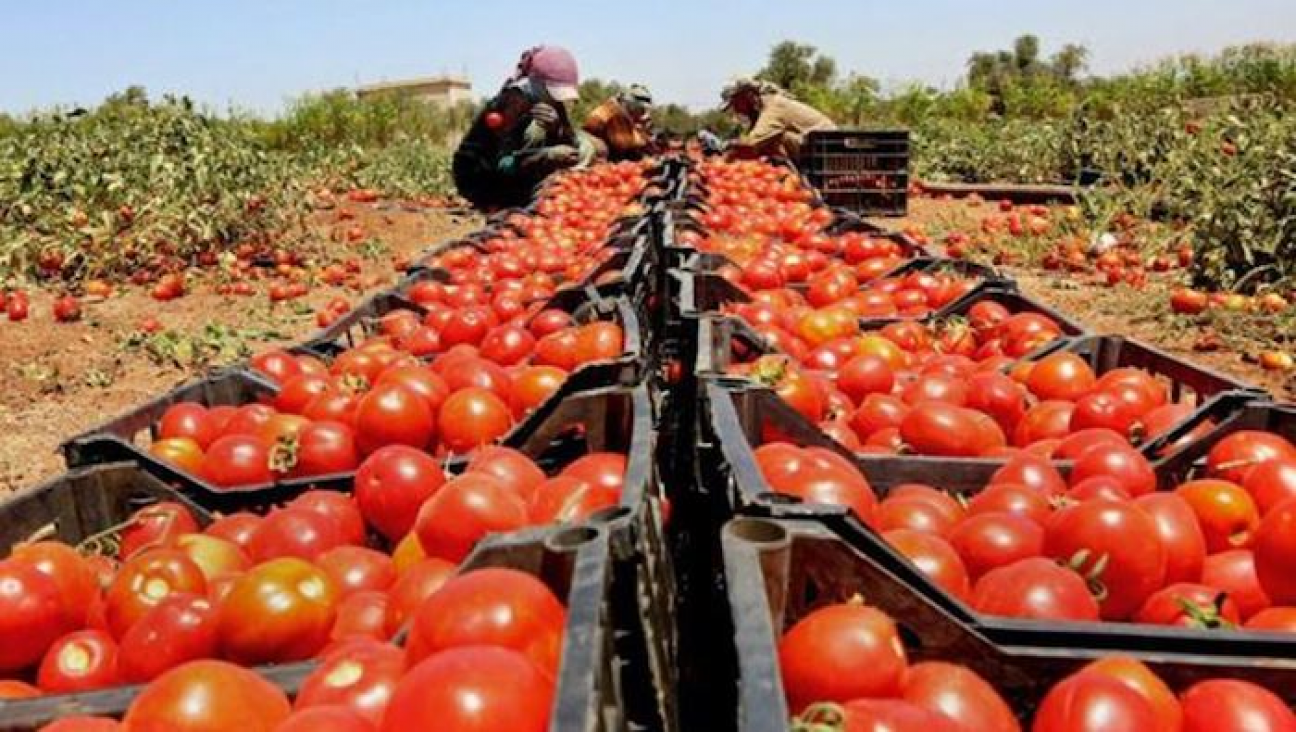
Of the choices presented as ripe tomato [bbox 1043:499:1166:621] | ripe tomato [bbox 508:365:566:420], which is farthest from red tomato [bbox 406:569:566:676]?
ripe tomato [bbox 508:365:566:420]

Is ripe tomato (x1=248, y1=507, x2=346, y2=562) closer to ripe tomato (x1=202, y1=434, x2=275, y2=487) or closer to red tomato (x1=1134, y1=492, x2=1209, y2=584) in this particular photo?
ripe tomato (x1=202, y1=434, x2=275, y2=487)

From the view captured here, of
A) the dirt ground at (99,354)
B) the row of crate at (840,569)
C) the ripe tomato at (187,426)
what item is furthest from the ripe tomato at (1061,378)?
the dirt ground at (99,354)

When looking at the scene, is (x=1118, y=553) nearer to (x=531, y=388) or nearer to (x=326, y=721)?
(x=326, y=721)

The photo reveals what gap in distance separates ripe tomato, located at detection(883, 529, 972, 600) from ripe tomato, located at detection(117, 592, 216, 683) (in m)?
1.16

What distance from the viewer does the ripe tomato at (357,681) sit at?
4.43 feet

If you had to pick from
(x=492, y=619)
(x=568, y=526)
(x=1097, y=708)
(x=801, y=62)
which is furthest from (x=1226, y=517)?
(x=801, y=62)

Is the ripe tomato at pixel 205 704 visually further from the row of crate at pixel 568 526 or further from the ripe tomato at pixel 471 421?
the ripe tomato at pixel 471 421

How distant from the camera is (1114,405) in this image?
9.26ft

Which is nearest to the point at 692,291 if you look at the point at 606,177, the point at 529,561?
the point at 529,561

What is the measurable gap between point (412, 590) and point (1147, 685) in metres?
1.13

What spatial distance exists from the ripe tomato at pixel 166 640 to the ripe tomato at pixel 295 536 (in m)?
0.38

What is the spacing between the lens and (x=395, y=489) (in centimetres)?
232

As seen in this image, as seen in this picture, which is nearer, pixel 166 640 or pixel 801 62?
pixel 166 640

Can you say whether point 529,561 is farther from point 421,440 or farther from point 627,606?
point 421,440
